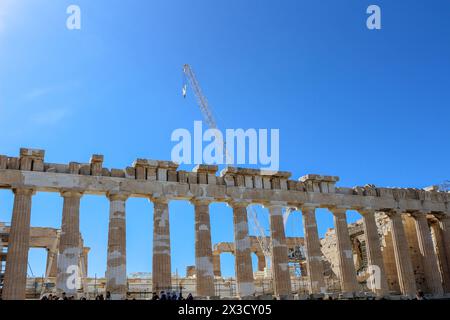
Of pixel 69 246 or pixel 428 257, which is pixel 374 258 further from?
pixel 69 246

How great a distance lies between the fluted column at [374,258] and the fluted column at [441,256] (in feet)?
22.3

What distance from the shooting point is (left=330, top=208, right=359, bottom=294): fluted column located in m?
31.9

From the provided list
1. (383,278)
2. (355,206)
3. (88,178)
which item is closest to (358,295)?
(383,278)

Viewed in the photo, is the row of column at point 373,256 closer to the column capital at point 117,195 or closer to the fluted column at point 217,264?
the column capital at point 117,195

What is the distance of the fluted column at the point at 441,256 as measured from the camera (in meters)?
37.0

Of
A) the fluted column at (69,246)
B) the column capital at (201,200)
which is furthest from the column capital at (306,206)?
the fluted column at (69,246)

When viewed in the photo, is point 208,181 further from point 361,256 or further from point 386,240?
point 361,256

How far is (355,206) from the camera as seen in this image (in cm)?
3403

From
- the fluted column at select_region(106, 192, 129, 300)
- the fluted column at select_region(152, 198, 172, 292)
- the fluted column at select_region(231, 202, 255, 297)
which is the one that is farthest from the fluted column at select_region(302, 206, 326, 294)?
the fluted column at select_region(106, 192, 129, 300)

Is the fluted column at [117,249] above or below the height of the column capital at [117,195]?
below

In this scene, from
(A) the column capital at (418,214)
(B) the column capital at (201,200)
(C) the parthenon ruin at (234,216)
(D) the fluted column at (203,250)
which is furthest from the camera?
(A) the column capital at (418,214)

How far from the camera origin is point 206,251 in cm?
2916

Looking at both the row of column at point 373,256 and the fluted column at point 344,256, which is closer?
the row of column at point 373,256

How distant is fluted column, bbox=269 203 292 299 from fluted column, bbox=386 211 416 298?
8286mm
